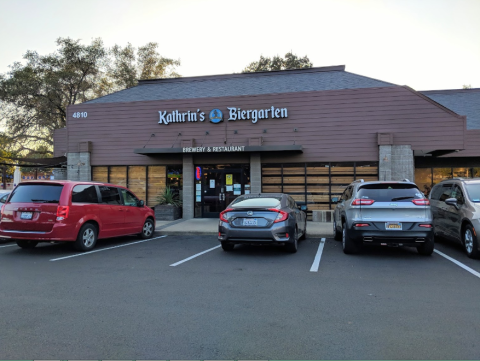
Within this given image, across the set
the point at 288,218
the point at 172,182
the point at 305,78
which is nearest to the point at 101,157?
the point at 172,182

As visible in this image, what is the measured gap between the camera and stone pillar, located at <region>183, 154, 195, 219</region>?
1581cm

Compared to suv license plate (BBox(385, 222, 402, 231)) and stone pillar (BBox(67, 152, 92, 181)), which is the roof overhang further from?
suv license plate (BBox(385, 222, 402, 231))

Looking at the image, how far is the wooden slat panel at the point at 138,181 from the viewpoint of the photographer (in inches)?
656

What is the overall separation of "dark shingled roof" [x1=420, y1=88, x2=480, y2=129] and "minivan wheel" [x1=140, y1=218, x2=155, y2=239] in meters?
14.9

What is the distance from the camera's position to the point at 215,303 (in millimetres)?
4637

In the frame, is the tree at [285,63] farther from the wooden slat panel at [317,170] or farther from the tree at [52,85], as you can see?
the wooden slat panel at [317,170]

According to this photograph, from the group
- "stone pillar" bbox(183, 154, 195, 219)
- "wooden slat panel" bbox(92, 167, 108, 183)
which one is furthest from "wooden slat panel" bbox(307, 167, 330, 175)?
"wooden slat panel" bbox(92, 167, 108, 183)

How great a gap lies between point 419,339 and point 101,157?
16003mm

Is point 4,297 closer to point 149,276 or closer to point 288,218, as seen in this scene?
point 149,276

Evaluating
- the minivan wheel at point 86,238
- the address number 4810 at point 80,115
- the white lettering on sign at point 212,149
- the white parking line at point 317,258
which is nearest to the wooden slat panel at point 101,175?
the address number 4810 at point 80,115

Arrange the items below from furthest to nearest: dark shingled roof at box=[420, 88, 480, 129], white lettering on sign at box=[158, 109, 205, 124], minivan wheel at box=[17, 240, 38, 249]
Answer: dark shingled roof at box=[420, 88, 480, 129] → white lettering on sign at box=[158, 109, 205, 124] → minivan wheel at box=[17, 240, 38, 249]

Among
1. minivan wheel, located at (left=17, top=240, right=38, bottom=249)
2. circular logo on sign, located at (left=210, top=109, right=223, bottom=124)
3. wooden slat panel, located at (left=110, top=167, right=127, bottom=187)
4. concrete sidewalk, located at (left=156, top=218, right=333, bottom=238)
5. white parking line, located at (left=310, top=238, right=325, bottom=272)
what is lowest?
white parking line, located at (left=310, top=238, right=325, bottom=272)

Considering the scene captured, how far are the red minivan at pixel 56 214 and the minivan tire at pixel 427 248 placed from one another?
7486 mm

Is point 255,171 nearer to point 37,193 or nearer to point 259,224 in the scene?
point 259,224
